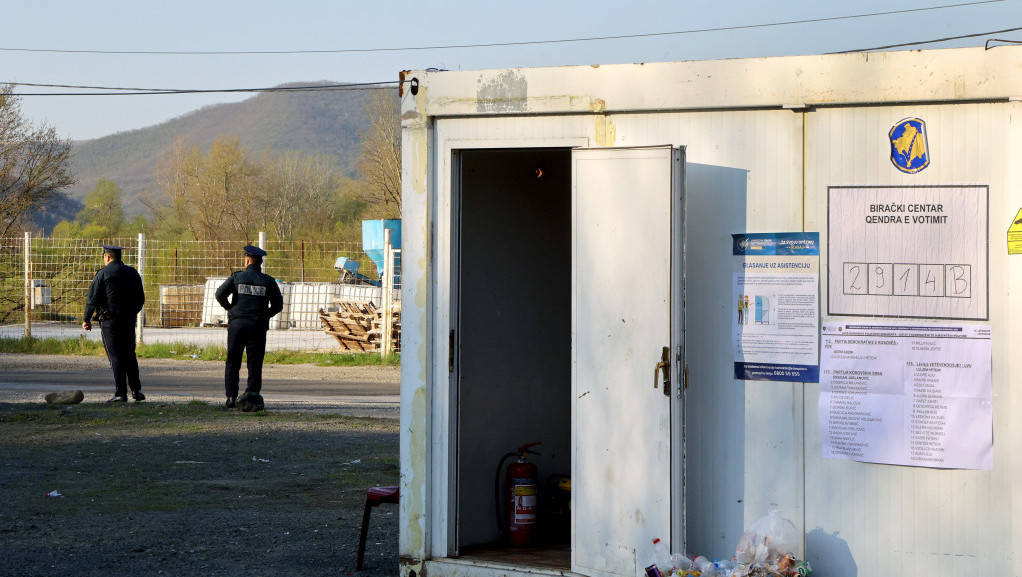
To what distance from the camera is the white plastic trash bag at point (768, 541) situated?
4.95 metres

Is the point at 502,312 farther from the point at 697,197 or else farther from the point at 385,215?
the point at 385,215

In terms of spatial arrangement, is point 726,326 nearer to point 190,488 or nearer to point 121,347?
point 190,488

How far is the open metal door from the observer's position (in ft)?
16.5

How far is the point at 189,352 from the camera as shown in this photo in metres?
21.4

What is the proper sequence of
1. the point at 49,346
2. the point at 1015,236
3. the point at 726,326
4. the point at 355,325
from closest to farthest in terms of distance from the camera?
the point at 1015,236
the point at 726,326
the point at 355,325
the point at 49,346

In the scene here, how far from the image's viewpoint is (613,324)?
5164 millimetres

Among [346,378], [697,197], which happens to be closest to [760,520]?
[697,197]

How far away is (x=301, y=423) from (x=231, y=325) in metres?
1.39

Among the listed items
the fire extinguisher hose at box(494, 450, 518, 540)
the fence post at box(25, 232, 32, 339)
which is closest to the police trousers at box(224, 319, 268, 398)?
the fire extinguisher hose at box(494, 450, 518, 540)

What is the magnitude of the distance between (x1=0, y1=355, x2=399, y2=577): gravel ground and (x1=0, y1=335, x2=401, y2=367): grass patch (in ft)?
18.4

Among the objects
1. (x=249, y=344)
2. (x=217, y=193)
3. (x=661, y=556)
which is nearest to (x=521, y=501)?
(x=661, y=556)

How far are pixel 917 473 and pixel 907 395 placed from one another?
0.34 meters

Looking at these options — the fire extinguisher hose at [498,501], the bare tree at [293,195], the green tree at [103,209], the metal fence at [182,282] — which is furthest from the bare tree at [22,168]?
the green tree at [103,209]

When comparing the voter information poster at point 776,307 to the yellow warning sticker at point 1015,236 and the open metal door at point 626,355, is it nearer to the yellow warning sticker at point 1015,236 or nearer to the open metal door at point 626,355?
the open metal door at point 626,355
